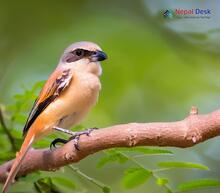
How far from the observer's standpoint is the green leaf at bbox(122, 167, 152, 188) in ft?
3.19

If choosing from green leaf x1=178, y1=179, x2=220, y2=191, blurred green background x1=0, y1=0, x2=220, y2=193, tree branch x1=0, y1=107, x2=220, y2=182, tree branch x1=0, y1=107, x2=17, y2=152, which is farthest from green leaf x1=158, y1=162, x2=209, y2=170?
blurred green background x1=0, y1=0, x2=220, y2=193

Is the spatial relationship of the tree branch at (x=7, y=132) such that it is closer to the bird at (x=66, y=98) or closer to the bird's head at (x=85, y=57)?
the bird at (x=66, y=98)

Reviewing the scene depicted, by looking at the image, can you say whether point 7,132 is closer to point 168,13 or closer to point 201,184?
point 201,184

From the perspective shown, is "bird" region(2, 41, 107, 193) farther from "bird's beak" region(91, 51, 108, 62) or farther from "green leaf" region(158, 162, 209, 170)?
"green leaf" region(158, 162, 209, 170)

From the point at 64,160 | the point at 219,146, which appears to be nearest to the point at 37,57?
the point at 219,146

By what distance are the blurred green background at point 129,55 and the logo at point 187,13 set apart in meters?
0.01

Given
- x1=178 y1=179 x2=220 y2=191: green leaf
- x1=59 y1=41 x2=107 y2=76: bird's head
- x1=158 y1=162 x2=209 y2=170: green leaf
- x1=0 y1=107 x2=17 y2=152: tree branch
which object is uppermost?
x1=59 y1=41 x2=107 y2=76: bird's head

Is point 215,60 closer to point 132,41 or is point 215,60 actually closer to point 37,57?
point 132,41

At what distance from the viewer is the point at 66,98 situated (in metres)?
1.11

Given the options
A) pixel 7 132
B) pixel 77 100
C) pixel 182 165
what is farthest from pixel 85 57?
pixel 182 165

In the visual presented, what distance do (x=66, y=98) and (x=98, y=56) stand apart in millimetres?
116

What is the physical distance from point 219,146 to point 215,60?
280mm

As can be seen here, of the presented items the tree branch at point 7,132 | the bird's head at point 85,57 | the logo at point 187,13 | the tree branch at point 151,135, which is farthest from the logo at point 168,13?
the tree branch at point 151,135

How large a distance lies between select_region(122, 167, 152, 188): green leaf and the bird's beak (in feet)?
0.87
